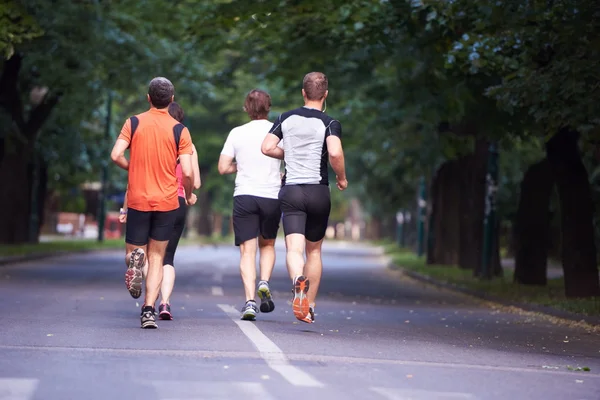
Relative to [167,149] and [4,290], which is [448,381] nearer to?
[167,149]

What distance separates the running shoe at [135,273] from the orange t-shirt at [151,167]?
0.48 metres

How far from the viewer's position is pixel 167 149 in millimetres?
11797

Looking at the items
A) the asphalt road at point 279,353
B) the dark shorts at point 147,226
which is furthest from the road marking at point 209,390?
the dark shorts at point 147,226

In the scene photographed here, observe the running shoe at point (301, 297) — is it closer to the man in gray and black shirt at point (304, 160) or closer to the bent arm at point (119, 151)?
the man in gray and black shirt at point (304, 160)

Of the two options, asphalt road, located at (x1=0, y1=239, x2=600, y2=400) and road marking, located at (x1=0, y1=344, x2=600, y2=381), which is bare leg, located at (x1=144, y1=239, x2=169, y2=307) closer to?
asphalt road, located at (x1=0, y1=239, x2=600, y2=400)

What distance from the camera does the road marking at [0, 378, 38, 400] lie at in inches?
288

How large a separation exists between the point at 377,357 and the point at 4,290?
9.91 m

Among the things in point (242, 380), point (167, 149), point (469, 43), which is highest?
point (469, 43)

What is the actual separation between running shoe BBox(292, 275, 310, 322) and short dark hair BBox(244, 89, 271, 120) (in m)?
1.97

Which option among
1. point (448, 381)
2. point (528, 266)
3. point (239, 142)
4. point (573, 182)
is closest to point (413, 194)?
point (528, 266)

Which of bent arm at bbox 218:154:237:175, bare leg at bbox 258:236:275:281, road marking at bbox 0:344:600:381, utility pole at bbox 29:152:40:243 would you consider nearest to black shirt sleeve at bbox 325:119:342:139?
bent arm at bbox 218:154:237:175

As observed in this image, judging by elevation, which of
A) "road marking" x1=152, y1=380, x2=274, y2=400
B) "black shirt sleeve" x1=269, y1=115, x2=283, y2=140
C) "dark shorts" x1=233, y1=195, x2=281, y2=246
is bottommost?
"road marking" x1=152, y1=380, x2=274, y2=400

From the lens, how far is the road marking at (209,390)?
7383 millimetres

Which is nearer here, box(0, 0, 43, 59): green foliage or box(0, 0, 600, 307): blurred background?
box(0, 0, 600, 307): blurred background
